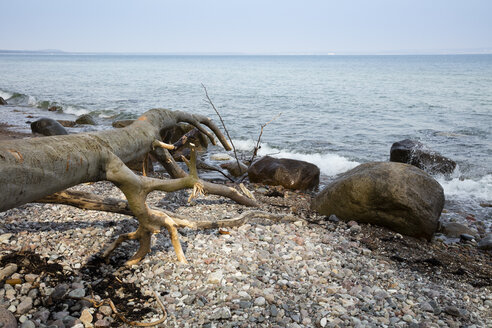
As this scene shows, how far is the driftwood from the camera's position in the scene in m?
2.67

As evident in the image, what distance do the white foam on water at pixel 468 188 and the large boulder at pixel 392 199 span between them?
3.74m

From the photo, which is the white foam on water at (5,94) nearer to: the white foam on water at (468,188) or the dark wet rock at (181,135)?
the dark wet rock at (181,135)

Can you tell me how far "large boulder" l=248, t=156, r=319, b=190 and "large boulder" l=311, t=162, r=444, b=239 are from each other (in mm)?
2413

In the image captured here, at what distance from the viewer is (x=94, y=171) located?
3393mm

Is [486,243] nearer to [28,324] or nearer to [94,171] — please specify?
[94,171]

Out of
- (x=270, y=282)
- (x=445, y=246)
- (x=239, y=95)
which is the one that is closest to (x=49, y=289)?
(x=270, y=282)

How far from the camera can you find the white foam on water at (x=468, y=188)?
391 inches

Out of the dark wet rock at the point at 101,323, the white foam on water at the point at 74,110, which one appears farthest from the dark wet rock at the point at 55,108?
the dark wet rock at the point at 101,323

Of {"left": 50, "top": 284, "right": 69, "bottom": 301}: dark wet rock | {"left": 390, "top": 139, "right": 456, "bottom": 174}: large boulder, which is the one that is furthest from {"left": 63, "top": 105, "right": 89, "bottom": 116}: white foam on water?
{"left": 50, "top": 284, "right": 69, "bottom": 301}: dark wet rock

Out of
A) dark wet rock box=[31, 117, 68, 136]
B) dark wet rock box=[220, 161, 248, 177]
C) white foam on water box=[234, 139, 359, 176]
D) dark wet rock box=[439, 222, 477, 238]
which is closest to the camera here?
dark wet rock box=[439, 222, 477, 238]

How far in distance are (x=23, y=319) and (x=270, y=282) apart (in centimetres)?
240

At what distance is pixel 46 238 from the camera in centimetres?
458

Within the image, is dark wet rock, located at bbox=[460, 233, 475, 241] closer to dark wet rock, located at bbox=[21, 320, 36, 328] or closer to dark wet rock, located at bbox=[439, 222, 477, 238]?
dark wet rock, located at bbox=[439, 222, 477, 238]

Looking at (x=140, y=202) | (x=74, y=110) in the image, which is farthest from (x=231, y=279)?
(x=74, y=110)
